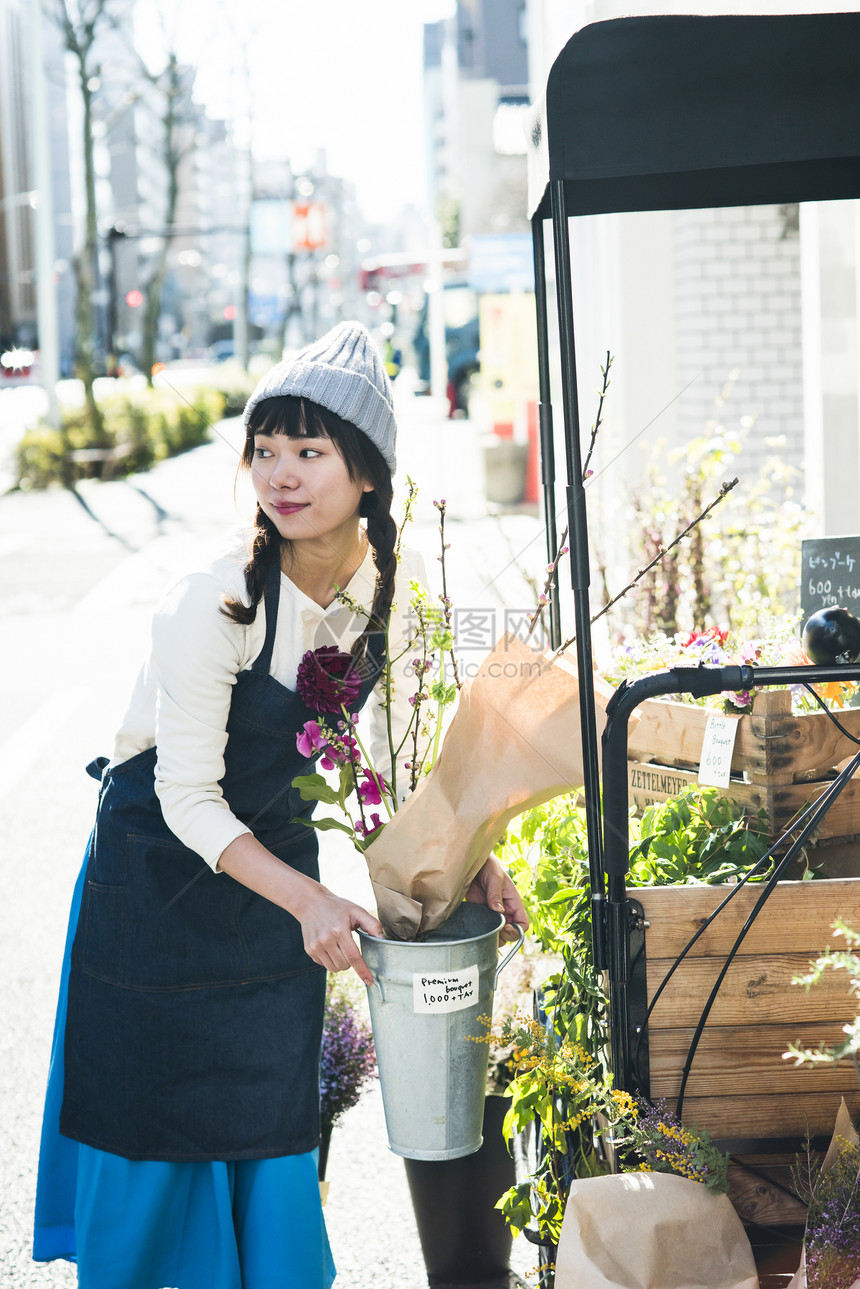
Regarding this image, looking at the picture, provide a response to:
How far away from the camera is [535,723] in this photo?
5.83ft

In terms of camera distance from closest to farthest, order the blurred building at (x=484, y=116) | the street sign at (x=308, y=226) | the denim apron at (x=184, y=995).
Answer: the denim apron at (x=184, y=995) < the street sign at (x=308, y=226) < the blurred building at (x=484, y=116)

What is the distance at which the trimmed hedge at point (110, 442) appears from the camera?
58.1 ft

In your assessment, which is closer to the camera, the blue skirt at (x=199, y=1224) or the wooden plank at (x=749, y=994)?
the wooden plank at (x=749, y=994)

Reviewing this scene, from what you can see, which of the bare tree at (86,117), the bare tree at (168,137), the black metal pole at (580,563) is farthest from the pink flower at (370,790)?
the bare tree at (168,137)

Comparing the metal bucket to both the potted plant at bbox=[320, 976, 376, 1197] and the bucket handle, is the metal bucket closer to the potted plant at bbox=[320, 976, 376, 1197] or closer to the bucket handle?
the bucket handle

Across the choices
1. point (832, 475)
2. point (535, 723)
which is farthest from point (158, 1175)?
point (832, 475)

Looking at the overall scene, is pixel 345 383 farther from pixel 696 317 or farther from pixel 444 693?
pixel 696 317

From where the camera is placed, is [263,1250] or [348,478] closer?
[348,478]

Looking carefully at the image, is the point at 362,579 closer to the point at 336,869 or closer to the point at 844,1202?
the point at 844,1202

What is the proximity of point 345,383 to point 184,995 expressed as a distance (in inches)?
42.6

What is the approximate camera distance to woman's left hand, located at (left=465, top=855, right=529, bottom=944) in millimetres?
2100

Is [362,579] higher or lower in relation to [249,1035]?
higher

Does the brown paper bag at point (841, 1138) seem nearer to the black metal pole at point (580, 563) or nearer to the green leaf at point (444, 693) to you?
the black metal pole at point (580, 563)

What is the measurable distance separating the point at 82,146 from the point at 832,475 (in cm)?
1761
